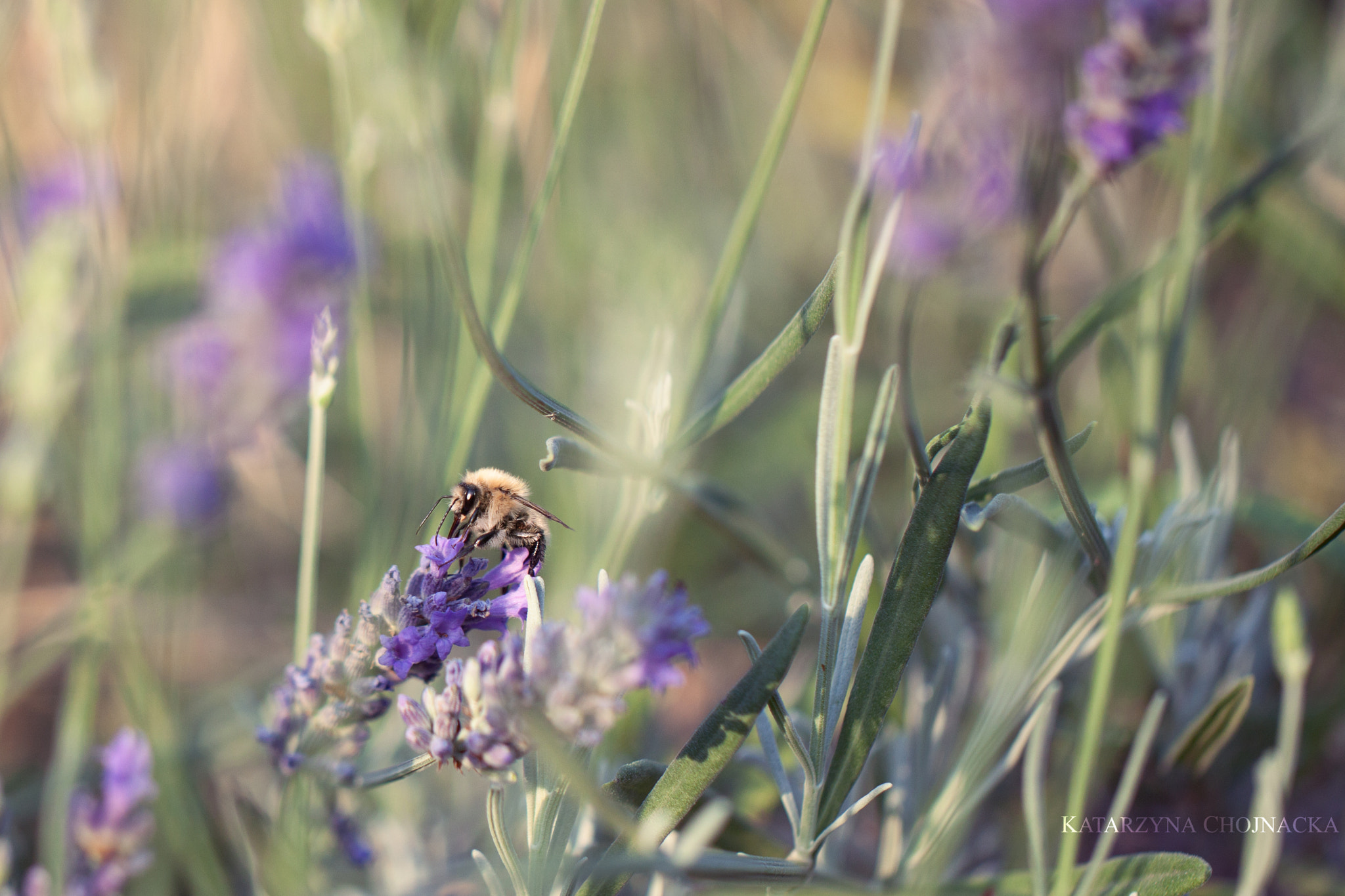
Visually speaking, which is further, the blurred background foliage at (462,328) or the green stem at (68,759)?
the blurred background foliage at (462,328)

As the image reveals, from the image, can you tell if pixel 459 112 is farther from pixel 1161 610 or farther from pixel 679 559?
pixel 1161 610

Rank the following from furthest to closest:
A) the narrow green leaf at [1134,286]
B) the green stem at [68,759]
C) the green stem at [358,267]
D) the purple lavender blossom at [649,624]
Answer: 1. the green stem at [358,267]
2. the green stem at [68,759]
3. the narrow green leaf at [1134,286]
4. the purple lavender blossom at [649,624]

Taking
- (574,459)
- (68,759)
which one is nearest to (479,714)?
A: (574,459)

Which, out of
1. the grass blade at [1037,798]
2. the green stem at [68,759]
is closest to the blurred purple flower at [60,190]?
the green stem at [68,759]

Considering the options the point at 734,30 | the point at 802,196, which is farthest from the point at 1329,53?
the point at 734,30

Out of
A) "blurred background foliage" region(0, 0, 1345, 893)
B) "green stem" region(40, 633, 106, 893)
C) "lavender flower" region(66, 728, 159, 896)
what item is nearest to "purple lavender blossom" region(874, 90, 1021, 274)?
"blurred background foliage" region(0, 0, 1345, 893)

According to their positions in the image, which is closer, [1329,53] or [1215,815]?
[1215,815]

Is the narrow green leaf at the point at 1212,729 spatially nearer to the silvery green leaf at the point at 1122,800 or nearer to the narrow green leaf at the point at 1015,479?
the silvery green leaf at the point at 1122,800
